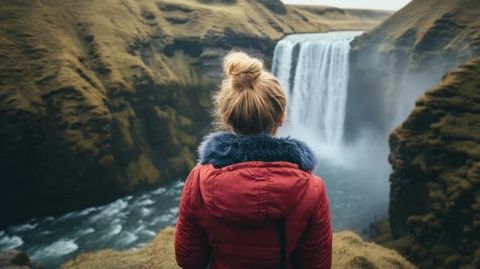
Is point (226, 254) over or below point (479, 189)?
over

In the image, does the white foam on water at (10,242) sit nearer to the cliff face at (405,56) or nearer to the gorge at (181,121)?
A: the gorge at (181,121)

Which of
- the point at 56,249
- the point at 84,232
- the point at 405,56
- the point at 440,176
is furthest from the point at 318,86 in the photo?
the point at 56,249

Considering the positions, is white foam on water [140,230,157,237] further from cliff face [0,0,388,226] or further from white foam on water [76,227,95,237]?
cliff face [0,0,388,226]

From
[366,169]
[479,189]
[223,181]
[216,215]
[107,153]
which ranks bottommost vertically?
[366,169]

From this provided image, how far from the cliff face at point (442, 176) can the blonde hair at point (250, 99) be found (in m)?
15.6

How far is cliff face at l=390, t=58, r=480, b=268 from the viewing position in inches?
649

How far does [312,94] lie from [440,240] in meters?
33.1

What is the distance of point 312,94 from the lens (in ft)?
160

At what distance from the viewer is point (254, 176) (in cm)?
343

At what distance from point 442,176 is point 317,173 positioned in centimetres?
2084

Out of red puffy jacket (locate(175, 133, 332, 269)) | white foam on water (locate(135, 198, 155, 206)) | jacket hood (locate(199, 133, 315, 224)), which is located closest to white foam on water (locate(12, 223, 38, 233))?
white foam on water (locate(135, 198, 155, 206))

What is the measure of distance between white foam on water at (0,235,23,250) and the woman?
82.0ft

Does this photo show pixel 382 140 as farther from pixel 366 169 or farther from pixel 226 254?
pixel 226 254

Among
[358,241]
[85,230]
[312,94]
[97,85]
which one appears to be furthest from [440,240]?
[312,94]
